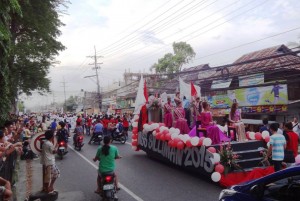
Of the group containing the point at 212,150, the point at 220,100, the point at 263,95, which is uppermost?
the point at 263,95

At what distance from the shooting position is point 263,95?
21047 mm

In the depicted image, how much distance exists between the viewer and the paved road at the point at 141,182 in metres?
8.59

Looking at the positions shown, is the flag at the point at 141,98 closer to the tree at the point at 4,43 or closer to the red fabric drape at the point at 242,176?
the tree at the point at 4,43

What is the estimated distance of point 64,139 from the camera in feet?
50.9

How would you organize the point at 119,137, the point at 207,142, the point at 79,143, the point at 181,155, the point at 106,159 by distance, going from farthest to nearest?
the point at 119,137
the point at 79,143
the point at 181,155
the point at 207,142
the point at 106,159

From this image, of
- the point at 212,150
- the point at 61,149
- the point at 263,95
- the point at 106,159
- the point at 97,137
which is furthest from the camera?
the point at 263,95

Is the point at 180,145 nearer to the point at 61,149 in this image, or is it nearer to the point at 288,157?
the point at 288,157

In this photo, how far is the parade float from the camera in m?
9.35

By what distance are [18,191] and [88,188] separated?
2.11 m

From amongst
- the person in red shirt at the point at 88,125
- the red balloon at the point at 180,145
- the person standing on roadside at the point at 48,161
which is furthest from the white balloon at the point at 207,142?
the person in red shirt at the point at 88,125

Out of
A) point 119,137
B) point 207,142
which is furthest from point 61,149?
point 207,142

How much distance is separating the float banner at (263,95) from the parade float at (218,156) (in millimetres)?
9613

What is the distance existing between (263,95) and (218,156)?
42.3 feet

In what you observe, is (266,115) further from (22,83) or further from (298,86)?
(22,83)
